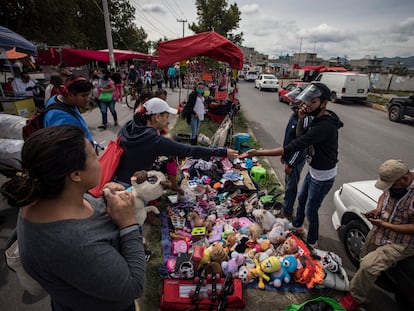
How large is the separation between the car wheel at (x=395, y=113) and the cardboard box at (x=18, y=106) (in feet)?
53.8

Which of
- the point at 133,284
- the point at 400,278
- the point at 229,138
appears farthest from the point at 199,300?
the point at 229,138

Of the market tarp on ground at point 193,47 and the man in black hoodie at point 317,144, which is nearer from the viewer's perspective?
the man in black hoodie at point 317,144

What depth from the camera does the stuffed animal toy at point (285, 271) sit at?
113 inches

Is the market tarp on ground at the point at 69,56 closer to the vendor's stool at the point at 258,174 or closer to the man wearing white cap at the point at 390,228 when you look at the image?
the vendor's stool at the point at 258,174

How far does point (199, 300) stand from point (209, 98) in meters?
9.58

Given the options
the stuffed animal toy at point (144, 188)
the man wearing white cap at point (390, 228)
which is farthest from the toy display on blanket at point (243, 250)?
the stuffed animal toy at point (144, 188)

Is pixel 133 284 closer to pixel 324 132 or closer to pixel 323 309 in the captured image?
pixel 323 309

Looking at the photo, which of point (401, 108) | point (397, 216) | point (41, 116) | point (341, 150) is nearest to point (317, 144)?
point (397, 216)

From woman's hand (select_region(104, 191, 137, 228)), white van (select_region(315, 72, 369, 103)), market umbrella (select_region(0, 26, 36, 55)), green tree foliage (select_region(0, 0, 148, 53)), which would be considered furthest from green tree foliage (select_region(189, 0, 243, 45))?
woman's hand (select_region(104, 191, 137, 228))

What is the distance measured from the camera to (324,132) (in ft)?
9.16

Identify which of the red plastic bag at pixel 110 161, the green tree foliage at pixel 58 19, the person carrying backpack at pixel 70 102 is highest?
the green tree foliage at pixel 58 19

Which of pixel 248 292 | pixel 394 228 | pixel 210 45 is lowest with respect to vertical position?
pixel 248 292

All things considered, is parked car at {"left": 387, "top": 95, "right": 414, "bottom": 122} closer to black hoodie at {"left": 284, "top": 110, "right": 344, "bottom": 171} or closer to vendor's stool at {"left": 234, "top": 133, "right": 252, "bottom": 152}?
vendor's stool at {"left": 234, "top": 133, "right": 252, "bottom": 152}

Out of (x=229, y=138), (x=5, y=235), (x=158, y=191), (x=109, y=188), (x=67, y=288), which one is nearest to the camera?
(x=67, y=288)
